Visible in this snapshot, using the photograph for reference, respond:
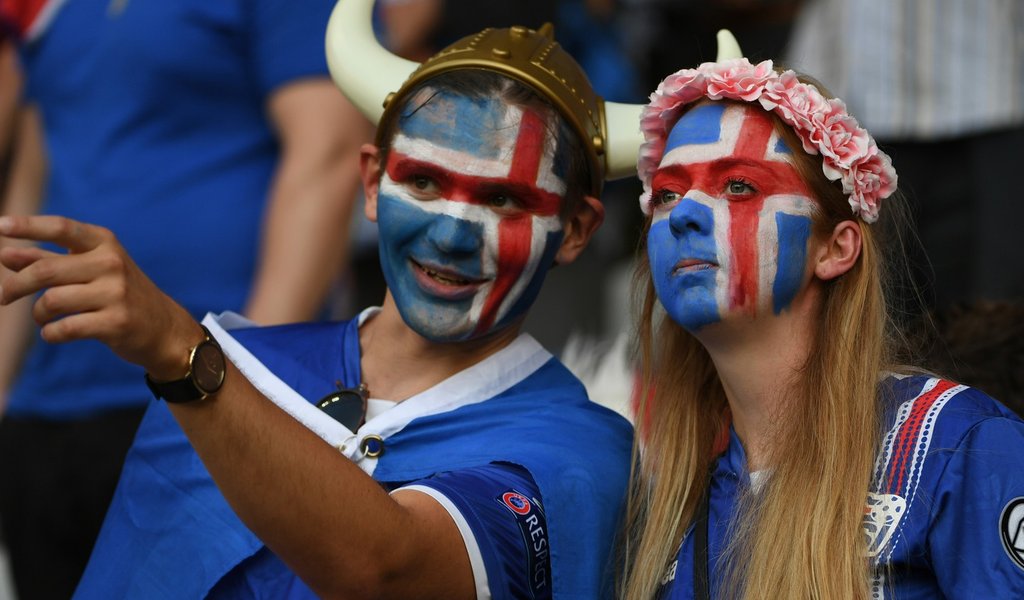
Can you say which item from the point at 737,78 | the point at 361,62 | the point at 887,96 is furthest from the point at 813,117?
the point at 887,96

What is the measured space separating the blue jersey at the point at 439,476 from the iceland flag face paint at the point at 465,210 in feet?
0.50

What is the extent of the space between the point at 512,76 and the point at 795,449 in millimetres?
836

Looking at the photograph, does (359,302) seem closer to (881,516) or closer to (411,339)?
(411,339)

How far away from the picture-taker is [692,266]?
2.51m

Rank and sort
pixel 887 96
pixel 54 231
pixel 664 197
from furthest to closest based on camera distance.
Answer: pixel 887 96 < pixel 664 197 < pixel 54 231

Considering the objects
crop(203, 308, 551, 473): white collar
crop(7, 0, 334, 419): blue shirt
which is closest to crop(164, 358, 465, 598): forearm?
crop(203, 308, 551, 473): white collar

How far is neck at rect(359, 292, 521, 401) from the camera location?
2910 mm

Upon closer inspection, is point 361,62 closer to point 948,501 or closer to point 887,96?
point 948,501

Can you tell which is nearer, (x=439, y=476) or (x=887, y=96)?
(x=439, y=476)

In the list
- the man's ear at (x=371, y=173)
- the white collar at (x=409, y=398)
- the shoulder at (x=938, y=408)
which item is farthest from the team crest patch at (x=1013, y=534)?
the man's ear at (x=371, y=173)

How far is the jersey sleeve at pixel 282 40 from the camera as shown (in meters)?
3.76

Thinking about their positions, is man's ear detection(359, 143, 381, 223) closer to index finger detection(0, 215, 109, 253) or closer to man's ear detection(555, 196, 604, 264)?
man's ear detection(555, 196, 604, 264)

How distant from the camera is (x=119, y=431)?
146 inches

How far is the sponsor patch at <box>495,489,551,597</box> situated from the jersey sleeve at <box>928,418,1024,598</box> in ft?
2.03
